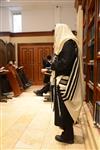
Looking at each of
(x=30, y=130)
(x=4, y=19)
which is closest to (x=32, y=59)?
(x=4, y=19)

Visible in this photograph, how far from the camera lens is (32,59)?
11344mm

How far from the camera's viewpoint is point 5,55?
9430 mm

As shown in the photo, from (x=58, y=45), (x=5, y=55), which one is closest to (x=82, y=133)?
(x=58, y=45)

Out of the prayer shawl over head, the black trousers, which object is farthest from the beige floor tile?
the prayer shawl over head

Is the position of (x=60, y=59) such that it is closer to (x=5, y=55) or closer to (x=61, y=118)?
(x=61, y=118)

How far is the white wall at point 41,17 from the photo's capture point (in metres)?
11.0

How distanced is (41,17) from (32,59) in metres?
1.94

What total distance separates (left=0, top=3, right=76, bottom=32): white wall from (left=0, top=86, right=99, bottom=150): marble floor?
6.11 meters

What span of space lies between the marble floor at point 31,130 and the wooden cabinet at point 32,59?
5.48m

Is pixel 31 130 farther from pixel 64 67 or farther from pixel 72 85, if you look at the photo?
pixel 64 67

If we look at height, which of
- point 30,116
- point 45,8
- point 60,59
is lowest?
point 30,116


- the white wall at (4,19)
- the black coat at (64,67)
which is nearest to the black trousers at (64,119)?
the black coat at (64,67)

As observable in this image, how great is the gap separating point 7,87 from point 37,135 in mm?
4856

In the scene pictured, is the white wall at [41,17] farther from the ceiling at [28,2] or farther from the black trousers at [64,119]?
the black trousers at [64,119]
